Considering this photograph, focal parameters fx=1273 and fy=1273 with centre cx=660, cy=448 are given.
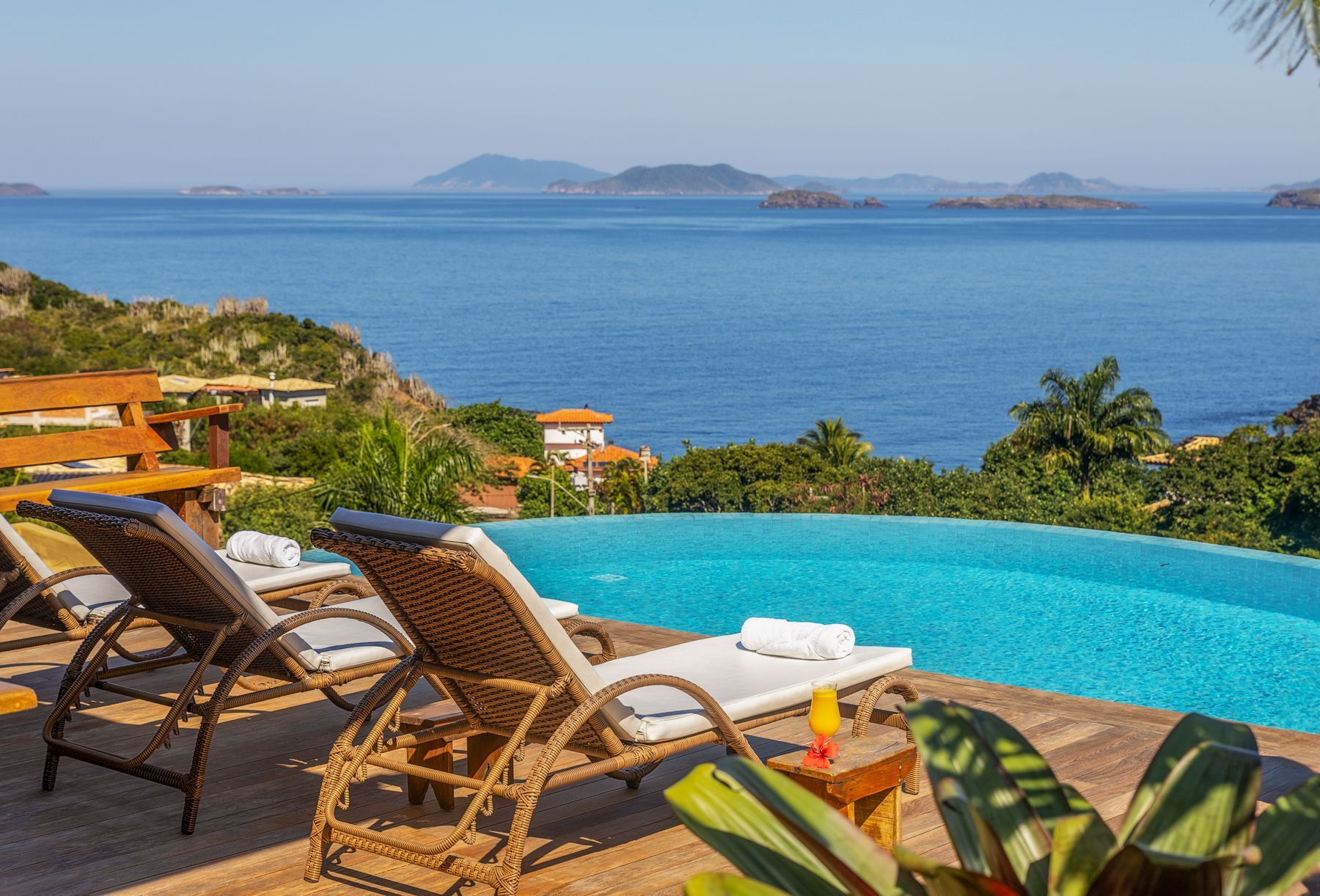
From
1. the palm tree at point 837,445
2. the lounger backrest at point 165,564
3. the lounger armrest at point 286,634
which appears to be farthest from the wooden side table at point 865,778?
the palm tree at point 837,445

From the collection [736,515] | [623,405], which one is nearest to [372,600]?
[736,515]

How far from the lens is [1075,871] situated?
1.09 m

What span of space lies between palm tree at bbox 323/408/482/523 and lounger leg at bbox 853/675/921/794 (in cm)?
566

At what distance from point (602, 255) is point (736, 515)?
8922cm

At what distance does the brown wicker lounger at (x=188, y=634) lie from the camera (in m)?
3.04

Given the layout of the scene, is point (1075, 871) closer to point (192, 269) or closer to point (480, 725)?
point (480, 725)

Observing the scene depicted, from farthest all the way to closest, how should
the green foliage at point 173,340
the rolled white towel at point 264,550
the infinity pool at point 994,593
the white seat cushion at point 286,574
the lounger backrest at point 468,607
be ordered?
1. the green foliage at point 173,340
2. the infinity pool at point 994,593
3. the rolled white towel at point 264,550
4. the white seat cushion at point 286,574
5. the lounger backrest at point 468,607

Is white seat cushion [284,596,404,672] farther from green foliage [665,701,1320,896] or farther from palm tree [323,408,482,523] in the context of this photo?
palm tree [323,408,482,523]

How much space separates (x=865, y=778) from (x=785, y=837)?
65.5 inches

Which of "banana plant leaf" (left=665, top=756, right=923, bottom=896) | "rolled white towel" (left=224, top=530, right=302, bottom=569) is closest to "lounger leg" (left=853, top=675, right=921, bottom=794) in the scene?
"banana plant leaf" (left=665, top=756, right=923, bottom=896)

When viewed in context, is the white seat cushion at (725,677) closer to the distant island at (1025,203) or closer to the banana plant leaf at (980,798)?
the banana plant leaf at (980,798)

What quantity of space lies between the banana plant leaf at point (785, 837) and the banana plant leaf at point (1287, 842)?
0.29 m

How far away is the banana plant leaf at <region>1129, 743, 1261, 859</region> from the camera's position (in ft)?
3.55

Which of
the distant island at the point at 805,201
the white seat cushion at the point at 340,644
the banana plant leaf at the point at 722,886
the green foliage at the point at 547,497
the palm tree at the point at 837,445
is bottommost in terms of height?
the palm tree at the point at 837,445
